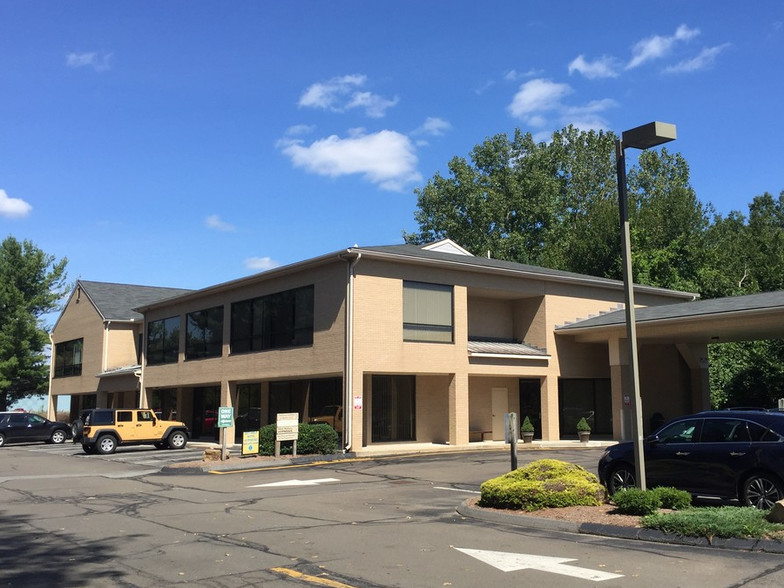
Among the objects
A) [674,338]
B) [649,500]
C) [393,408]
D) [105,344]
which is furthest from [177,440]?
[649,500]

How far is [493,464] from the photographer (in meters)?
21.4

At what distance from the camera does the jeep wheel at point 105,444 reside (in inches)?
1149

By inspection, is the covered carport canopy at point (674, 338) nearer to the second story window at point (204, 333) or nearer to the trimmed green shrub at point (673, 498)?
the trimmed green shrub at point (673, 498)

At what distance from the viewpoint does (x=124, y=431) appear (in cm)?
2973

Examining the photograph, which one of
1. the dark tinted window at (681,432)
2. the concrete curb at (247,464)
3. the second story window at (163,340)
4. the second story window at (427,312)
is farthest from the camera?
the second story window at (163,340)

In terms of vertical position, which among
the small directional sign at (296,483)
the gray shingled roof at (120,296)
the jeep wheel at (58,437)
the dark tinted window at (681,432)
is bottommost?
the small directional sign at (296,483)

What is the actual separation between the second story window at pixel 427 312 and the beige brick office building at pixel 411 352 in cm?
4

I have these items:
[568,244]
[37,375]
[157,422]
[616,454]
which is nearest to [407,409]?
[157,422]

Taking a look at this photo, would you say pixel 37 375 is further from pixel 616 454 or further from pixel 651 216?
pixel 616 454

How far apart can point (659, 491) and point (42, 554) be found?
27.8 feet

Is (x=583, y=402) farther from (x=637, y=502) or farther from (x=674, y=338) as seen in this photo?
(x=637, y=502)

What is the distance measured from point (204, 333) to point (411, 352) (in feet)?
42.8

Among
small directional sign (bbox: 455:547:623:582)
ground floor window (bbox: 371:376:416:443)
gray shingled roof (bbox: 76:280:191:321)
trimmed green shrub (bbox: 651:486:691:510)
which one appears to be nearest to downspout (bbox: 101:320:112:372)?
gray shingled roof (bbox: 76:280:191:321)

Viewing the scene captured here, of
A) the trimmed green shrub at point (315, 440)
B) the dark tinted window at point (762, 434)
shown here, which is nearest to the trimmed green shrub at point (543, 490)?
the dark tinted window at point (762, 434)
